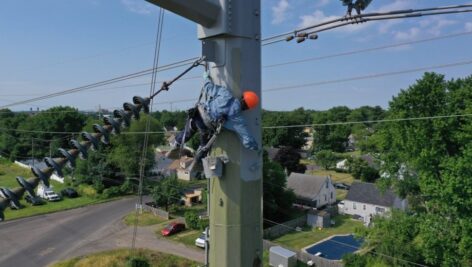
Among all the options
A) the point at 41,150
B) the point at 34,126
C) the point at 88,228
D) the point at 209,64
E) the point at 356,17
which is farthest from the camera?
the point at 34,126

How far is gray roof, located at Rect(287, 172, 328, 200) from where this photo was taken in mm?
28375

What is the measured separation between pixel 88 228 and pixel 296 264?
12.6 meters

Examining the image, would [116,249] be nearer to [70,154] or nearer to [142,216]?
[142,216]

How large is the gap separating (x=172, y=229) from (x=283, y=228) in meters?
6.84

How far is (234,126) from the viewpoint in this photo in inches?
106

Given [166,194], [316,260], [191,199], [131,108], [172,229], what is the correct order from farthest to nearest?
[191,199], [166,194], [172,229], [316,260], [131,108]

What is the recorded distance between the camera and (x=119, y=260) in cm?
1608

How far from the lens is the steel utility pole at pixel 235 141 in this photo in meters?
2.74

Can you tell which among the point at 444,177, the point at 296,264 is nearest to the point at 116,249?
the point at 296,264

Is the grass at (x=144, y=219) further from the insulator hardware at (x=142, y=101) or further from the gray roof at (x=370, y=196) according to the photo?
the insulator hardware at (x=142, y=101)

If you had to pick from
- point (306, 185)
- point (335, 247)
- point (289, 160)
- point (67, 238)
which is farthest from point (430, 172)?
point (289, 160)

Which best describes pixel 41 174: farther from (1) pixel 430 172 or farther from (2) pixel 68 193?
(2) pixel 68 193

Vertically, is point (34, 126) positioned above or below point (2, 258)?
above

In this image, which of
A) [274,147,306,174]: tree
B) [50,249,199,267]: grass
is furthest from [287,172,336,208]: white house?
[50,249,199,267]: grass
